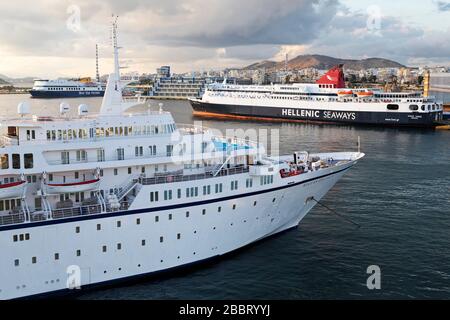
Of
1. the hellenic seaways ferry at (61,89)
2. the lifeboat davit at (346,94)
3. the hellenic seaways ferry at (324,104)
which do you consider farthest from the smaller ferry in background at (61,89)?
the lifeboat davit at (346,94)

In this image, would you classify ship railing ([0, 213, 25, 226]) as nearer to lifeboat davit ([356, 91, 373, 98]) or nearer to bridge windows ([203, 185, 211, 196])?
bridge windows ([203, 185, 211, 196])

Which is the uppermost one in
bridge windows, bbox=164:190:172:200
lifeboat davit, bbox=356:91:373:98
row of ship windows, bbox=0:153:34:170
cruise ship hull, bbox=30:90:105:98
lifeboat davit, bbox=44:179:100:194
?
cruise ship hull, bbox=30:90:105:98

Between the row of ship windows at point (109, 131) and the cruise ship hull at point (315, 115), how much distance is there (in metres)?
57.7

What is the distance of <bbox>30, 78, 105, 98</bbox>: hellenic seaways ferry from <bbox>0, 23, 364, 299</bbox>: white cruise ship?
12658 cm

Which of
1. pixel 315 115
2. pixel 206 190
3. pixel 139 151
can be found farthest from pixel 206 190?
pixel 315 115

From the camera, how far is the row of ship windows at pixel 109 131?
57.3 feet

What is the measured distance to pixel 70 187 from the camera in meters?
16.5

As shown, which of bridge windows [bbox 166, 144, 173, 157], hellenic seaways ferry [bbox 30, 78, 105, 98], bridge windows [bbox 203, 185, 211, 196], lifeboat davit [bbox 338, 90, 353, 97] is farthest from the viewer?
hellenic seaways ferry [bbox 30, 78, 105, 98]

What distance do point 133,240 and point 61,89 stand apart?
13312 cm

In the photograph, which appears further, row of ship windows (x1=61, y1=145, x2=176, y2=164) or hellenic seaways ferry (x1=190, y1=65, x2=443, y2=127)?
hellenic seaways ferry (x1=190, y1=65, x2=443, y2=127)

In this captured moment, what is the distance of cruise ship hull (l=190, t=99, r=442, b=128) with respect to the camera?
69062mm

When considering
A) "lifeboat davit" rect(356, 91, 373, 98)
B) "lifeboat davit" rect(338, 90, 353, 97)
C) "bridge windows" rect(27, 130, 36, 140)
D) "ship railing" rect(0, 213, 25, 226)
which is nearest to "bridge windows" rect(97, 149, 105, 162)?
"bridge windows" rect(27, 130, 36, 140)
